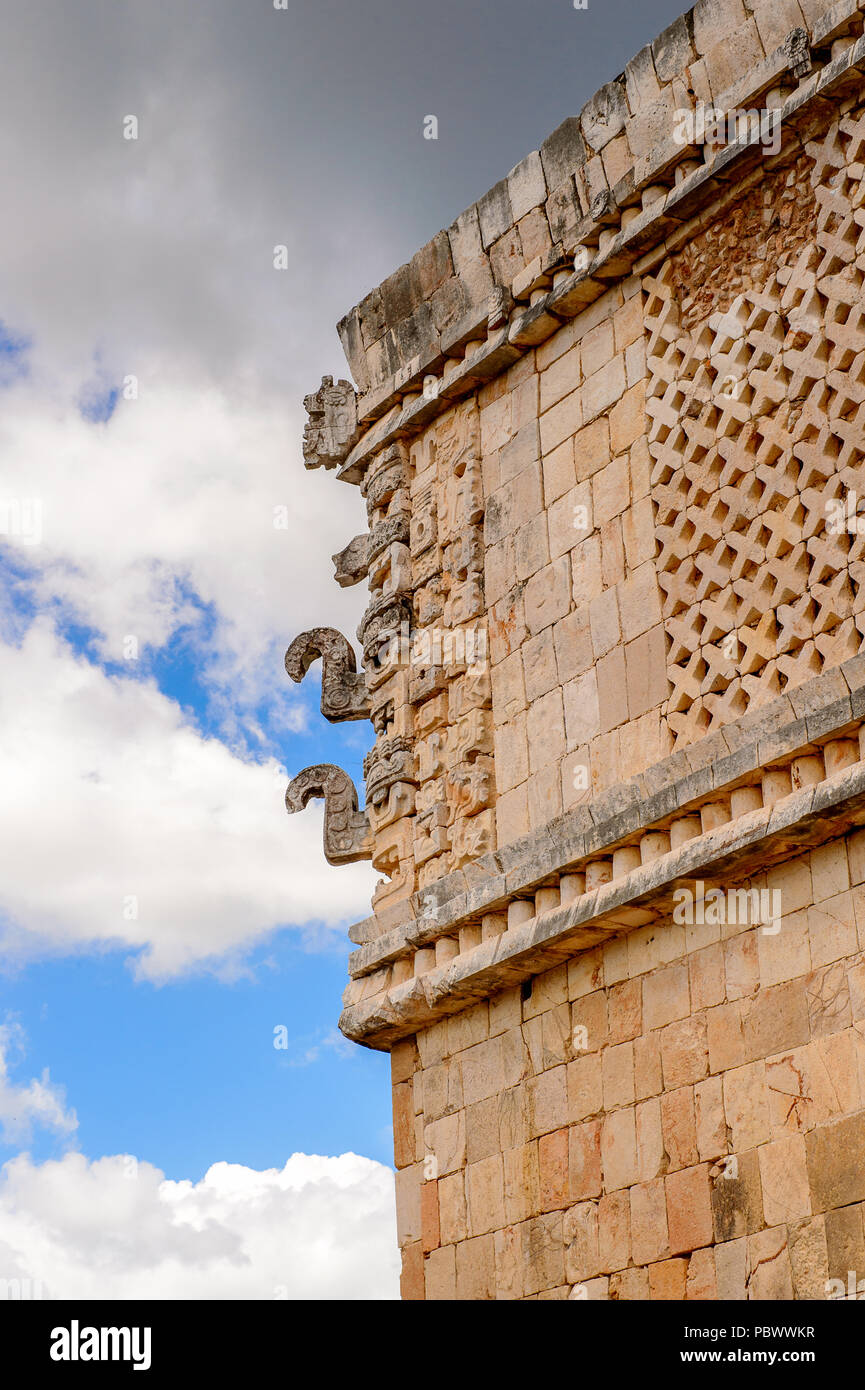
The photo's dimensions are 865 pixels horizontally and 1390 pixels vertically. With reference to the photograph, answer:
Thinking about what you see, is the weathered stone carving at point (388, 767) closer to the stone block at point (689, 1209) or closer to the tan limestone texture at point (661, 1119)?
the tan limestone texture at point (661, 1119)

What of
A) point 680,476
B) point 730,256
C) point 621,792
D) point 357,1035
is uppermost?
point 730,256

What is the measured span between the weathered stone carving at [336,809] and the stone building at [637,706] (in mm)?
21

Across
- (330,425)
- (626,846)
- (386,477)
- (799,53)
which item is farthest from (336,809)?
(799,53)

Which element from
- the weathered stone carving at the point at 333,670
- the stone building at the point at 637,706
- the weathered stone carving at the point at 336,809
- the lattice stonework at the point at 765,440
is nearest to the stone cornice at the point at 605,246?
the stone building at the point at 637,706

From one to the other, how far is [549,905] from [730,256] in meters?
2.62

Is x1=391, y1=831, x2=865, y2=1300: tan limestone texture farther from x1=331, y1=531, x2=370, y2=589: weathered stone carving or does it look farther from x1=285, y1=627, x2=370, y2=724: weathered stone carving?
x1=331, y1=531, x2=370, y2=589: weathered stone carving

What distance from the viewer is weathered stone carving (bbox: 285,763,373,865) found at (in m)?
8.47

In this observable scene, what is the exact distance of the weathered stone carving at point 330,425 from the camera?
9.09 m

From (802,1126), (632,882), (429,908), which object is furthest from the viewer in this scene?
(429,908)

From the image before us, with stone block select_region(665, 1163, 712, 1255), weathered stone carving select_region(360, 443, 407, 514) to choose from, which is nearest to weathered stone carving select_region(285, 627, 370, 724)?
weathered stone carving select_region(360, 443, 407, 514)

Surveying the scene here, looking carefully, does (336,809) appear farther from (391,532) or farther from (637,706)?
(637,706)
